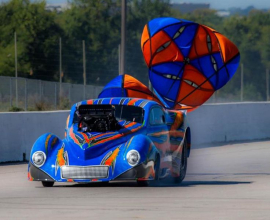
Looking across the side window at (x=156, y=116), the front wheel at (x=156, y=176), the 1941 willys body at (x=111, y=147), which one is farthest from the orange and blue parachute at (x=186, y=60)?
the front wheel at (x=156, y=176)

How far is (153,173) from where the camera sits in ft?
38.6

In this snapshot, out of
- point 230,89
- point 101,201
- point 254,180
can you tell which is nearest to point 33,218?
point 101,201

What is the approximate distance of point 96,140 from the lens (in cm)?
1179

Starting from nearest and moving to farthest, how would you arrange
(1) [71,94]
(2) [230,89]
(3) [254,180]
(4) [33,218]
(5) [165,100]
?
(4) [33,218] < (3) [254,180] < (5) [165,100] < (1) [71,94] < (2) [230,89]

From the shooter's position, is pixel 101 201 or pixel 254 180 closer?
pixel 101 201

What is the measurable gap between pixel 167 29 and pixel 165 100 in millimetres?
1805

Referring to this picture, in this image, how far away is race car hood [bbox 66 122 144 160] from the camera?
1161cm

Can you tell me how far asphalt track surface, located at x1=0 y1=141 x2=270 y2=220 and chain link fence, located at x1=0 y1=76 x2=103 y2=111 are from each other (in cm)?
1420

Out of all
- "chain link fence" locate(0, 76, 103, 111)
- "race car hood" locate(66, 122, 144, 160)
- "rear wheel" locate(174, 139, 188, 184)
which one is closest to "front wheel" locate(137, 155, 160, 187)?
"race car hood" locate(66, 122, 144, 160)

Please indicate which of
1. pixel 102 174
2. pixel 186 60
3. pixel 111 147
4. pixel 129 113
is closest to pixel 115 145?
pixel 111 147

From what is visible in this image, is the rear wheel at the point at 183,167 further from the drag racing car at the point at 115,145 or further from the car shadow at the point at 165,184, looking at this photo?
the car shadow at the point at 165,184

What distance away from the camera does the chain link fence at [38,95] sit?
29609 mm

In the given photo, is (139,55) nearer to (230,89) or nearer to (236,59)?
(230,89)

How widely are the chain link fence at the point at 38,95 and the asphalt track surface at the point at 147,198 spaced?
14203mm
